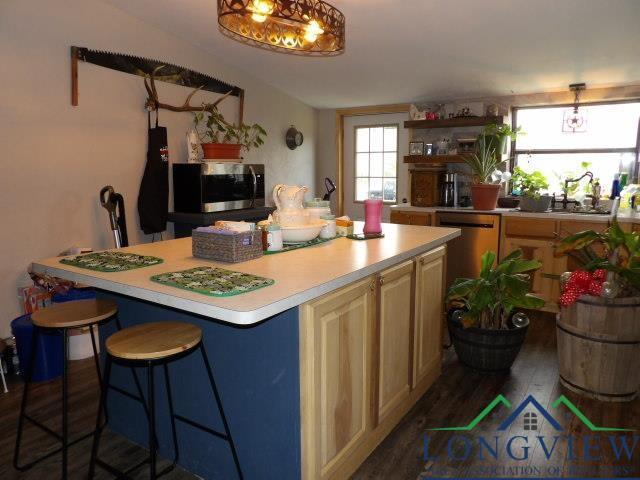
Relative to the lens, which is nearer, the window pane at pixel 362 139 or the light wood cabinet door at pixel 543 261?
the light wood cabinet door at pixel 543 261

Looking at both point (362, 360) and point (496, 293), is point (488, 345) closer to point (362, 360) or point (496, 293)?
point (496, 293)

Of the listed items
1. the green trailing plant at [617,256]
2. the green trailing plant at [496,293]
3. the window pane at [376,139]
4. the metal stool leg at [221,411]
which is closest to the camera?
the metal stool leg at [221,411]

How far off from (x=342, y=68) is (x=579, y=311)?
9.23 ft

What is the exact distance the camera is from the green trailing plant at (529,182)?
4.09 meters

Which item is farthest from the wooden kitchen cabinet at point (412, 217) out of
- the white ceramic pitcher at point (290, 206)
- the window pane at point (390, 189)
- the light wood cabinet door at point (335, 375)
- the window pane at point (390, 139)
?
the light wood cabinet door at point (335, 375)

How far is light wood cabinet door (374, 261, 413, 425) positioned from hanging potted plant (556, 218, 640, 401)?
2.97 feet

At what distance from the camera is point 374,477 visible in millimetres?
1873

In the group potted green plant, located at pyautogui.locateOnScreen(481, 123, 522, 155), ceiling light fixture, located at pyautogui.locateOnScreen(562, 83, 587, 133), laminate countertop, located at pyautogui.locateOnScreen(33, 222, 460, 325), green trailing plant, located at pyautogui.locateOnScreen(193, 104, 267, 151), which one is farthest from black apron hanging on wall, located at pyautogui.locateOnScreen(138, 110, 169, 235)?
ceiling light fixture, located at pyautogui.locateOnScreen(562, 83, 587, 133)

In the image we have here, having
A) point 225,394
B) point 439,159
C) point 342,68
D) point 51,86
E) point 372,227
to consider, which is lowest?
point 225,394

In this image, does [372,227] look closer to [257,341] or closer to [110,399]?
[257,341]

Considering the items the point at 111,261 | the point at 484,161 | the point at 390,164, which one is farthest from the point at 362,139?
the point at 111,261

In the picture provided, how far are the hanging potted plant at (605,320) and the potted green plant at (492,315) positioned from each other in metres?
0.21

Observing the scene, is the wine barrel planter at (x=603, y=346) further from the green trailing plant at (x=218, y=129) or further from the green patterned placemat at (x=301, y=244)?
the green trailing plant at (x=218, y=129)

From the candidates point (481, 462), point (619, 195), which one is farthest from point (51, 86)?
point (619, 195)
